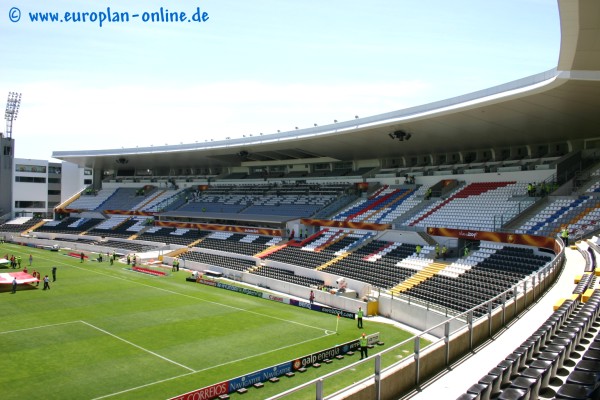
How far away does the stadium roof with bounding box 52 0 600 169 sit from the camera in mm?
17984

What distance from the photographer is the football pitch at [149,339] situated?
57.8 ft

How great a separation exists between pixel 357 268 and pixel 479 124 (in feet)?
42.6

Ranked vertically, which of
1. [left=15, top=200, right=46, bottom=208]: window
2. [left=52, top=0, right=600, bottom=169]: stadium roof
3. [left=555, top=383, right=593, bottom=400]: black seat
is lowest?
[left=15, top=200, right=46, bottom=208]: window

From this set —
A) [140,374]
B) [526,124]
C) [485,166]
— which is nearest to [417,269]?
[526,124]

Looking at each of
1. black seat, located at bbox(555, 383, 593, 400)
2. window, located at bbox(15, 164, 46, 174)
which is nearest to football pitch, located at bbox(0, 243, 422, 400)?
black seat, located at bbox(555, 383, 593, 400)

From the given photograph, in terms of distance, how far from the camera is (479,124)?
33.7 meters

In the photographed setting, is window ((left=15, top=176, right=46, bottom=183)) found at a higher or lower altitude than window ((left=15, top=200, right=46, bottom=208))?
higher

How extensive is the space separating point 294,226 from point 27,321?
27653mm

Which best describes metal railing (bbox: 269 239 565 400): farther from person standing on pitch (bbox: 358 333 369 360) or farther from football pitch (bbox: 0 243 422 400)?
person standing on pitch (bbox: 358 333 369 360)

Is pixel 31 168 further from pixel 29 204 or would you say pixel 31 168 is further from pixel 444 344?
pixel 444 344

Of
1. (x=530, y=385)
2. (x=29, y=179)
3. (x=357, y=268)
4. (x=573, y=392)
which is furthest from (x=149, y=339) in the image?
(x=29, y=179)

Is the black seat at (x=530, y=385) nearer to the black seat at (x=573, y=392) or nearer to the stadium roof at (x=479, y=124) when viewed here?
the black seat at (x=573, y=392)

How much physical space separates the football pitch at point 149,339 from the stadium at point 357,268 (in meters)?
0.14

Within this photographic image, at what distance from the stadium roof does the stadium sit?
16 cm
